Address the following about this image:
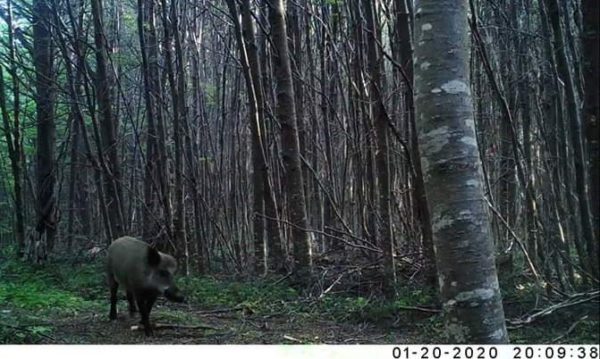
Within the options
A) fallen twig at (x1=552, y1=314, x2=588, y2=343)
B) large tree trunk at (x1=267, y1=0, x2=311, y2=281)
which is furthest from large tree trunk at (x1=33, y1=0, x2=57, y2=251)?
fallen twig at (x1=552, y1=314, x2=588, y2=343)

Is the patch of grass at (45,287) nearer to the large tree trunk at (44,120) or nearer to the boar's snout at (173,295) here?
the boar's snout at (173,295)

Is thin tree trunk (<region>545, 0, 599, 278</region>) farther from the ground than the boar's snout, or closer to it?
farther from the ground

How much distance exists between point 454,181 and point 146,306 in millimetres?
1826

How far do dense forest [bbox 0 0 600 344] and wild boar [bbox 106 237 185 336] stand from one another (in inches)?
0.4

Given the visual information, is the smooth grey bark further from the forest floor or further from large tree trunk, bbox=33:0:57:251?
large tree trunk, bbox=33:0:57:251

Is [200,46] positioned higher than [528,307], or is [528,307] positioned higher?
[200,46]

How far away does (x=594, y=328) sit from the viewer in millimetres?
2275

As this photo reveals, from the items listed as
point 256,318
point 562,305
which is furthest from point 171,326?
point 562,305

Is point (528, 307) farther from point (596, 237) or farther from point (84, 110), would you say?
point (84, 110)

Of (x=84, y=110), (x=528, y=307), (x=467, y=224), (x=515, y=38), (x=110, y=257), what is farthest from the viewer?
(x=84, y=110)

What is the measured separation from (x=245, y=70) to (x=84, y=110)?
62.3 inches

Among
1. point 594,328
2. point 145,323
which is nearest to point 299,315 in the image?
point 145,323

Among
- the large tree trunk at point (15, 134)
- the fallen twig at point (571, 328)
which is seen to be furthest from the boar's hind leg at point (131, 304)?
the large tree trunk at point (15, 134)

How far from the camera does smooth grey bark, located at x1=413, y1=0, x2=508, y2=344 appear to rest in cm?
187
